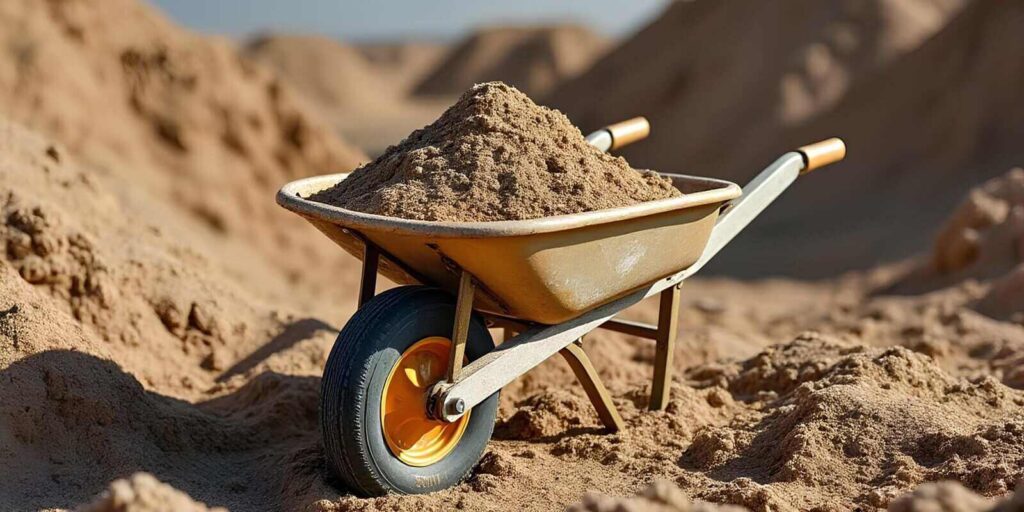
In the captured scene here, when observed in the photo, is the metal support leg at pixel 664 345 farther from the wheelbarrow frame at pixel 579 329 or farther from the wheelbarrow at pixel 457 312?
the wheelbarrow at pixel 457 312

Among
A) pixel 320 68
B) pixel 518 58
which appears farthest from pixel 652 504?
pixel 320 68

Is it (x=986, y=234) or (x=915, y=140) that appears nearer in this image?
(x=986, y=234)

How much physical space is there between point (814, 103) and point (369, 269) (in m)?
11.0

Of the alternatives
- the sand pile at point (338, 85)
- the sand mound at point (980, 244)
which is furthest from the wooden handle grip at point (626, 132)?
the sand pile at point (338, 85)

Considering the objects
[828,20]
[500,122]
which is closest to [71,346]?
[500,122]

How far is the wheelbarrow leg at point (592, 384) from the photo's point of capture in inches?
149

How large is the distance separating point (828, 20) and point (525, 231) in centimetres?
1237

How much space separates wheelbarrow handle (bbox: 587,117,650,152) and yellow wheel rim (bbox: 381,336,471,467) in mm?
1480

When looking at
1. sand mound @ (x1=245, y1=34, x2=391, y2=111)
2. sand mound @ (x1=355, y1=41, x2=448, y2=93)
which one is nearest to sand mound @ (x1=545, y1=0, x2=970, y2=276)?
sand mound @ (x1=245, y1=34, x2=391, y2=111)

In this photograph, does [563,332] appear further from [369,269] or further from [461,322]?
[369,269]

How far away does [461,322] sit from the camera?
3.33 m

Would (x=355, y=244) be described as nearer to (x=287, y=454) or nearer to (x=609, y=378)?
(x=287, y=454)

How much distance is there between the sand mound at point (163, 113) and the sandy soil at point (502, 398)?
1.17 m

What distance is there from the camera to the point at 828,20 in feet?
46.9
